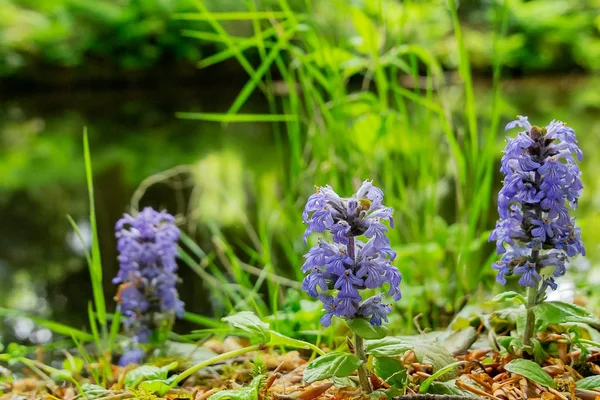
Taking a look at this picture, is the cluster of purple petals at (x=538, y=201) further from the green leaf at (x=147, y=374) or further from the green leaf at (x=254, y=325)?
the green leaf at (x=147, y=374)

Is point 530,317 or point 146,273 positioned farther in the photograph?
point 146,273

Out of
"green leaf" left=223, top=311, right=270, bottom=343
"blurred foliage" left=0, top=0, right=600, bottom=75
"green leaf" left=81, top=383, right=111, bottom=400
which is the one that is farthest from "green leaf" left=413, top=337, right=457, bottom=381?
"blurred foliage" left=0, top=0, right=600, bottom=75

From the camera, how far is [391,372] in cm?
70

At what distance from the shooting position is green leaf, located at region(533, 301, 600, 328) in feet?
2.37

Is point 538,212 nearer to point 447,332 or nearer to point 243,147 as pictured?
point 447,332

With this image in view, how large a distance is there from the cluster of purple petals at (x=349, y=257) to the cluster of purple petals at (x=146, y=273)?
0.43m

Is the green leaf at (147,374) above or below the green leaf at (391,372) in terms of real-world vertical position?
below

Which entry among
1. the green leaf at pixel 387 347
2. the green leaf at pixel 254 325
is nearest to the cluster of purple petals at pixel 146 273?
the green leaf at pixel 254 325

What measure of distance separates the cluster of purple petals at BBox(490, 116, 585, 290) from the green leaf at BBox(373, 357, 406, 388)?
18 centimetres

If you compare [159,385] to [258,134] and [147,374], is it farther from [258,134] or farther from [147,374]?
[258,134]

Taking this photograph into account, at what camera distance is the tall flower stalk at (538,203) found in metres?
0.72

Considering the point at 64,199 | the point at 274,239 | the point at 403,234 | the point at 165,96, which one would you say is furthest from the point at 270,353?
the point at 165,96

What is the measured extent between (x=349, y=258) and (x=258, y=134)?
368 cm

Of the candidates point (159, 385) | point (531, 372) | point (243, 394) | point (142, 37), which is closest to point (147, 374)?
point (159, 385)
